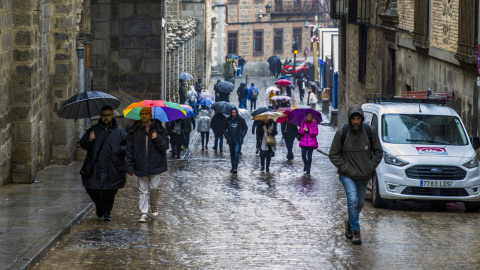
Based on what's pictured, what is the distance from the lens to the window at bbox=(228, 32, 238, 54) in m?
77.0

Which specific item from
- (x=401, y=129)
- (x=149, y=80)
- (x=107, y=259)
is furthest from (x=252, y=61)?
(x=107, y=259)

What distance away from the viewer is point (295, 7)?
79375 millimetres

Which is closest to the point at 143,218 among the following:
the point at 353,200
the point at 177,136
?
the point at 353,200

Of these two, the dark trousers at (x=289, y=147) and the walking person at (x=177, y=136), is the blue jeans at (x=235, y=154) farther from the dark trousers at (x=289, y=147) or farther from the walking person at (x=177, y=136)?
the walking person at (x=177, y=136)

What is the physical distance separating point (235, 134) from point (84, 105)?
7.90 m

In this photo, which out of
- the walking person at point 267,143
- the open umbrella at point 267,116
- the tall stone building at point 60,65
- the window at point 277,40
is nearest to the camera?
the tall stone building at point 60,65

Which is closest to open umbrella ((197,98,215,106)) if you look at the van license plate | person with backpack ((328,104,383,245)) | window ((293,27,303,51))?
the van license plate

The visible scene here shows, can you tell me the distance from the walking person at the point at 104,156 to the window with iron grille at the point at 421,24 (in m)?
11.4

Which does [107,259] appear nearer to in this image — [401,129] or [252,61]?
[401,129]

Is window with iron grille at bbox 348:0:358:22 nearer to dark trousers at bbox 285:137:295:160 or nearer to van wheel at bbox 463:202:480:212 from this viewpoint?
dark trousers at bbox 285:137:295:160

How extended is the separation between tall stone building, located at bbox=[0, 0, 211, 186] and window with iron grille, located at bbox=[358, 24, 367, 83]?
6965mm

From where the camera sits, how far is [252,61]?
257 ft

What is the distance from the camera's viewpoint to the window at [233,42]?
77.0 m

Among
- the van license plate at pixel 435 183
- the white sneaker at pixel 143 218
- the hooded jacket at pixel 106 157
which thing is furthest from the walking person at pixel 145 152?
the van license plate at pixel 435 183
